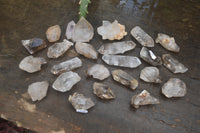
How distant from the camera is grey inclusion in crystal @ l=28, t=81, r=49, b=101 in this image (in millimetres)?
1335

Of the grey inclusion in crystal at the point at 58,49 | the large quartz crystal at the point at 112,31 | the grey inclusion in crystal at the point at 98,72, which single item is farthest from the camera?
the large quartz crystal at the point at 112,31

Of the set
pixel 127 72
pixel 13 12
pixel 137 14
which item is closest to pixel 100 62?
pixel 127 72

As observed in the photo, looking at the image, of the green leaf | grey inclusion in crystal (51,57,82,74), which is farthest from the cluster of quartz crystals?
the green leaf

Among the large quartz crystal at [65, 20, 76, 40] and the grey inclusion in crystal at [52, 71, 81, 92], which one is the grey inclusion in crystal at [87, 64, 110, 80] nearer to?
the grey inclusion in crystal at [52, 71, 81, 92]

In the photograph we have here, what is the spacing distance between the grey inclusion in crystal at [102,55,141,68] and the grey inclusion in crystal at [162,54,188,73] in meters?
0.23

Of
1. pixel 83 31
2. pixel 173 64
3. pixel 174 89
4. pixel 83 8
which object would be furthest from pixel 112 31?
pixel 174 89

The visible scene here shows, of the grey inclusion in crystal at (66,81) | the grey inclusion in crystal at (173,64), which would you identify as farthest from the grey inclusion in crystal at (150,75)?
the grey inclusion in crystal at (66,81)

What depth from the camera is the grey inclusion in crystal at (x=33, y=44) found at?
1.51 m

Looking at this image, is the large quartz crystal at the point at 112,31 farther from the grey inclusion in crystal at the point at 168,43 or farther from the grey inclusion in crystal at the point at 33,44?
the grey inclusion in crystal at the point at 33,44

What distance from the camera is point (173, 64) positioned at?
1.50 meters

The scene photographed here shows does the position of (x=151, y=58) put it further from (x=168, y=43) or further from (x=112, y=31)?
(x=112, y=31)

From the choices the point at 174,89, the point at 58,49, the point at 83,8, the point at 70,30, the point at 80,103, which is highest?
the point at 83,8

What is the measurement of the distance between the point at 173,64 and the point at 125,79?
44cm

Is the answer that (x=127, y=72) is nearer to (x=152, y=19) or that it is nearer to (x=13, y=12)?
(x=152, y=19)
